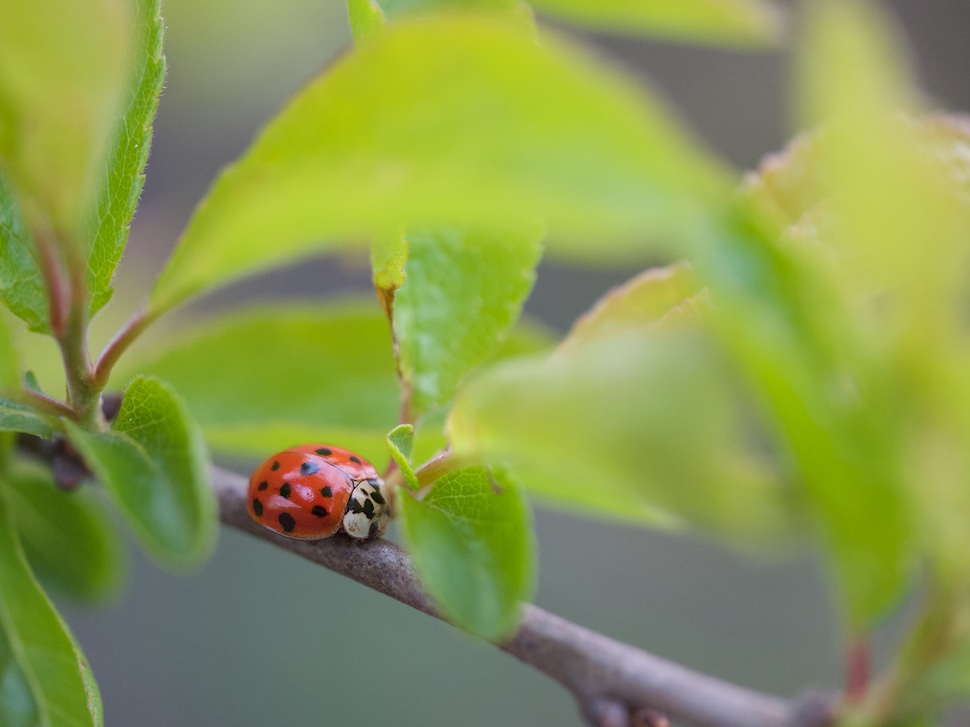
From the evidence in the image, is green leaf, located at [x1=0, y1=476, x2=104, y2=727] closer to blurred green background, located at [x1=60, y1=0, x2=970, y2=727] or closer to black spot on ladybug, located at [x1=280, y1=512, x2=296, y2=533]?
black spot on ladybug, located at [x1=280, y1=512, x2=296, y2=533]

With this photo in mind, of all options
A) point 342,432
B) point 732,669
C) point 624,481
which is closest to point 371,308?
point 342,432

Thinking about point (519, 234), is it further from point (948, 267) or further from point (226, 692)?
point (226, 692)

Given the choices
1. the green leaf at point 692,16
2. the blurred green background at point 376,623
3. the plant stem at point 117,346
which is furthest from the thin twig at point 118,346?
the blurred green background at point 376,623

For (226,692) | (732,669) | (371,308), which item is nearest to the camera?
(371,308)

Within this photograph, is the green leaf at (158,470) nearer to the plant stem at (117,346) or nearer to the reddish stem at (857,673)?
the plant stem at (117,346)

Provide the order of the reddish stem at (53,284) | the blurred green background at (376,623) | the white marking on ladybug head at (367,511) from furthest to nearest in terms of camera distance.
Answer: the blurred green background at (376,623) → the white marking on ladybug head at (367,511) → the reddish stem at (53,284)

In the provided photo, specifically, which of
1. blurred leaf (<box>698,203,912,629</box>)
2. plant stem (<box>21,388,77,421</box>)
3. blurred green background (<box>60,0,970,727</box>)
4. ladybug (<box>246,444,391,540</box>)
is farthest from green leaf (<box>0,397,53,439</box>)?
blurred green background (<box>60,0,970,727</box>)

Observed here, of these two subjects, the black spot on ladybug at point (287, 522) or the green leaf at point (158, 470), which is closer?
the green leaf at point (158, 470)
